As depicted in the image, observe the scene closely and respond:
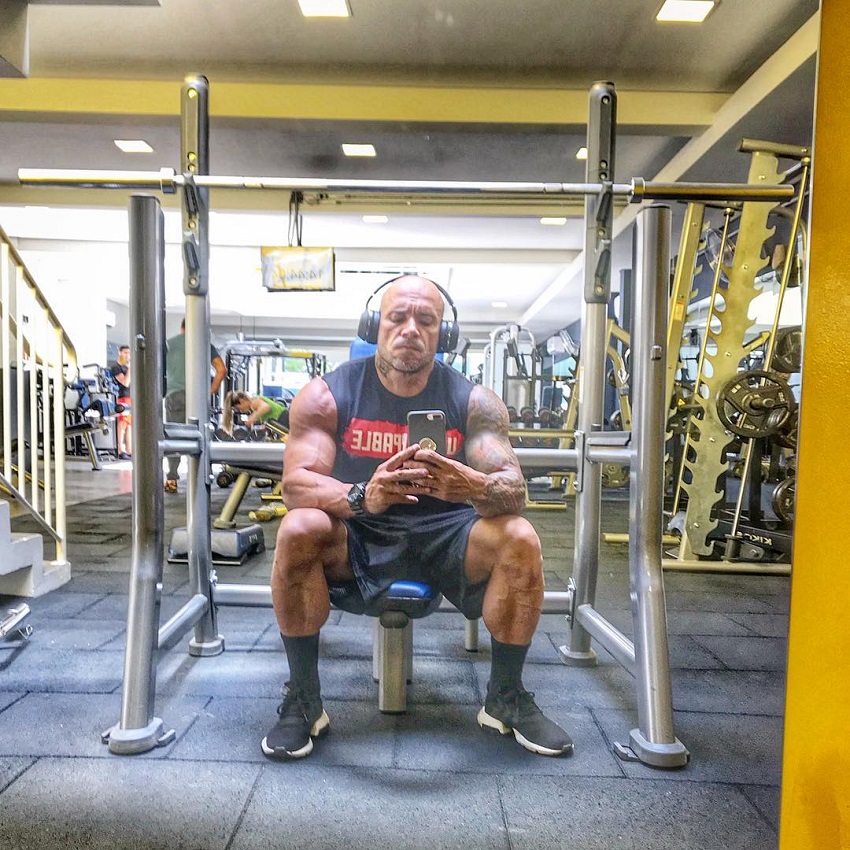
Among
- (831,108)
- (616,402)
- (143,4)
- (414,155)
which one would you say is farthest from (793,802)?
(616,402)

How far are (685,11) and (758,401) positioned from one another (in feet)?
8.21

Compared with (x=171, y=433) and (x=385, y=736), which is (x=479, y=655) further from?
(x=171, y=433)

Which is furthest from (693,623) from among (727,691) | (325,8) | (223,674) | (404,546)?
(325,8)

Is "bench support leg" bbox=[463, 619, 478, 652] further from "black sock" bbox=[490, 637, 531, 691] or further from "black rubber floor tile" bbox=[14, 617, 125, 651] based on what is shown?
"black rubber floor tile" bbox=[14, 617, 125, 651]

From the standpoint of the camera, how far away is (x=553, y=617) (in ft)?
7.60

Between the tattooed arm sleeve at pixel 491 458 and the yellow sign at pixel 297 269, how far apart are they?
16.7 inches

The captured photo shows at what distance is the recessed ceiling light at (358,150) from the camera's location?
181 centimetres

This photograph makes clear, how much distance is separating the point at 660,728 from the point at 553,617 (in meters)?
0.97

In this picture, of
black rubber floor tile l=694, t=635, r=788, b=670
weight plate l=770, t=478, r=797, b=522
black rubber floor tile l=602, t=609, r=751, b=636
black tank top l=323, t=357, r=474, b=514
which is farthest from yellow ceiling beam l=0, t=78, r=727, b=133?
weight plate l=770, t=478, r=797, b=522

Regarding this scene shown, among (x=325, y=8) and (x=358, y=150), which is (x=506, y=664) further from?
(x=358, y=150)

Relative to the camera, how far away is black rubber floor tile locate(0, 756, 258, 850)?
1.08 meters

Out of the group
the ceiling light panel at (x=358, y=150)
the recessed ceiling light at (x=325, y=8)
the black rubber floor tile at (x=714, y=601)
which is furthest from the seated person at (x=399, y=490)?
the black rubber floor tile at (x=714, y=601)

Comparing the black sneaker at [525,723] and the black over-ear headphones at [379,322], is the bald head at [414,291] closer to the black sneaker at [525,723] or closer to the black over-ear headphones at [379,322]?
→ the black over-ear headphones at [379,322]

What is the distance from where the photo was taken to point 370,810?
45.3 inches
